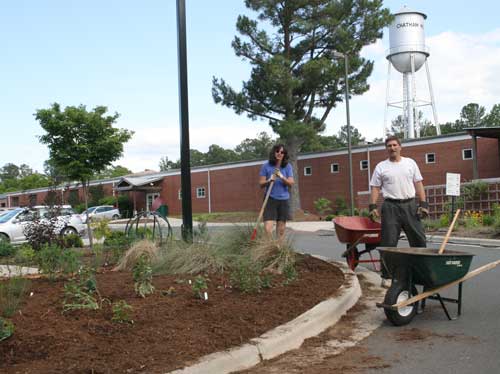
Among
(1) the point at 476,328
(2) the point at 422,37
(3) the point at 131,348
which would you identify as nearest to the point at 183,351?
(3) the point at 131,348

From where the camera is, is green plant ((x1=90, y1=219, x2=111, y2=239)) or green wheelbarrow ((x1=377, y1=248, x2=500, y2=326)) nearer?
green wheelbarrow ((x1=377, y1=248, x2=500, y2=326))

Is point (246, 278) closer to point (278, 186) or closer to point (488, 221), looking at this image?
point (278, 186)

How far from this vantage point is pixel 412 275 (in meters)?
5.54

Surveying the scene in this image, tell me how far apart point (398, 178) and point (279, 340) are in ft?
10.0

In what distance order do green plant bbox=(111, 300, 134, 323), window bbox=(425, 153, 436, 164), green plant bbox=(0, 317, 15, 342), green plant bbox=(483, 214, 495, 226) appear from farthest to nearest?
window bbox=(425, 153, 436, 164) < green plant bbox=(483, 214, 495, 226) < green plant bbox=(111, 300, 134, 323) < green plant bbox=(0, 317, 15, 342)

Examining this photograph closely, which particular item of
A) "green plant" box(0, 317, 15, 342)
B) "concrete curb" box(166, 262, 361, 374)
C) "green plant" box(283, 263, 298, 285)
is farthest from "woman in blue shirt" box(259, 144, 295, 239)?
"green plant" box(0, 317, 15, 342)

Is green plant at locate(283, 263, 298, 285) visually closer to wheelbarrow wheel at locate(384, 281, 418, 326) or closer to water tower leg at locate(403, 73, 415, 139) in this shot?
wheelbarrow wheel at locate(384, 281, 418, 326)

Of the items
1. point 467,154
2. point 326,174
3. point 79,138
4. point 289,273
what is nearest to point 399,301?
point 289,273

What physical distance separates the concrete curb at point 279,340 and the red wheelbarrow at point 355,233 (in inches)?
55.0

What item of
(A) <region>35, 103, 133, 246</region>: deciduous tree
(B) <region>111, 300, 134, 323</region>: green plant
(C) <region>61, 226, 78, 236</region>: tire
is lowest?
(B) <region>111, 300, 134, 323</region>: green plant

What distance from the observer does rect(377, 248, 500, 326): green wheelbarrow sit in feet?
17.5

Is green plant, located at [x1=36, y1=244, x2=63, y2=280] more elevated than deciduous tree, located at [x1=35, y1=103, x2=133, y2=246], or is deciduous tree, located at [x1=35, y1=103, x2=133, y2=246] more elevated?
deciduous tree, located at [x1=35, y1=103, x2=133, y2=246]

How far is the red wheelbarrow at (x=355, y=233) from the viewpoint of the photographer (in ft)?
25.0

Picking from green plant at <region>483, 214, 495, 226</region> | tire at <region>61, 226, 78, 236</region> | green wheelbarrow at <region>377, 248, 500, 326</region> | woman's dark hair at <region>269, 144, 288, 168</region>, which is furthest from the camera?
green plant at <region>483, 214, 495, 226</region>
